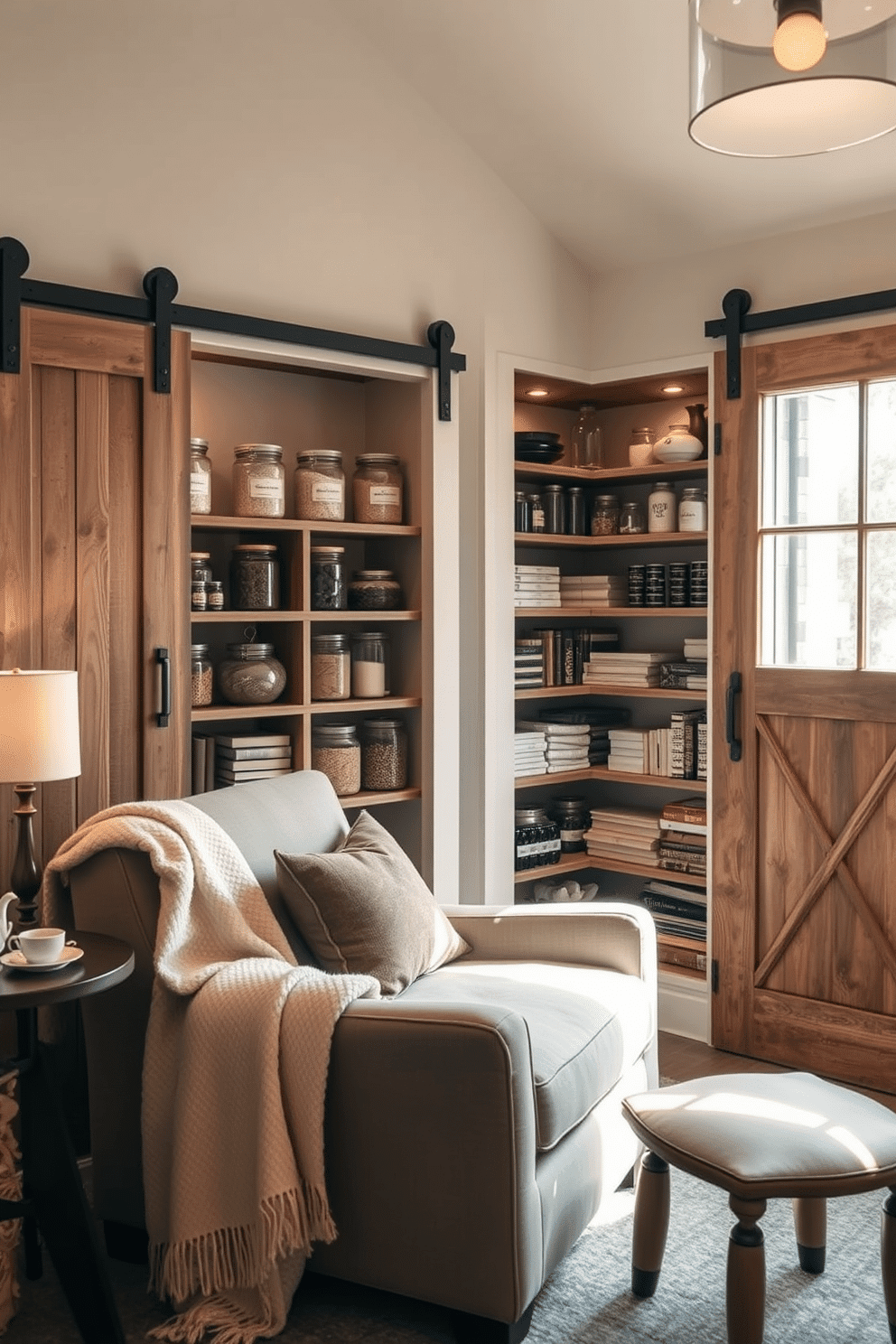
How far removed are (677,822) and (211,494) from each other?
1.76m

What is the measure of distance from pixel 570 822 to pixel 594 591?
78cm

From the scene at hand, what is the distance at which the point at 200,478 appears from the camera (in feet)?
10.8

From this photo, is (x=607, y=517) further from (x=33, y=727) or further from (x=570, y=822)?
(x=33, y=727)

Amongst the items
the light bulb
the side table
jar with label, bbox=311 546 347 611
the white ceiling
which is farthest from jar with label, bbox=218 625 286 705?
the light bulb

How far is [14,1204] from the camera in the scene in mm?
2264

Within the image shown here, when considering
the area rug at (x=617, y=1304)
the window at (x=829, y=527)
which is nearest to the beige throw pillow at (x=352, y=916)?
the area rug at (x=617, y=1304)

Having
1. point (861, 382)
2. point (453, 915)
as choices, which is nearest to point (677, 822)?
point (453, 915)

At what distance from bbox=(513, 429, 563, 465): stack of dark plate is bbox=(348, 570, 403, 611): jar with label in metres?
0.71

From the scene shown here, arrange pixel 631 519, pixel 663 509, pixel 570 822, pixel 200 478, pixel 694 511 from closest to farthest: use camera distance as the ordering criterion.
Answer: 1. pixel 200 478
2. pixel 694 511
3. pixel 663 509
4. pixel 631 519
5. pixel 570 822

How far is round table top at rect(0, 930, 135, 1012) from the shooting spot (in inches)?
86.0

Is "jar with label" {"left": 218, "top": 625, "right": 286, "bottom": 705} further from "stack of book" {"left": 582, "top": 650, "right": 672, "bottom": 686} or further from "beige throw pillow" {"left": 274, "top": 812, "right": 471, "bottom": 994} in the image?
"stack of book" {"left": 582, "top": 650, "right": 672, "bottom": 686}

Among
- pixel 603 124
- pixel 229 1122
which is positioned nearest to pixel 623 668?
pixel 603 124

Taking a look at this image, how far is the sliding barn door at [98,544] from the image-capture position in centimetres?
284

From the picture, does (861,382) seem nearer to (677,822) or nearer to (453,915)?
(677,822)
